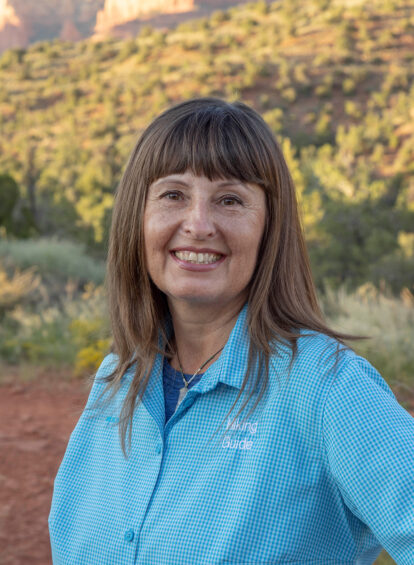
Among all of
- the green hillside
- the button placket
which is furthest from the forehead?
the green hillside

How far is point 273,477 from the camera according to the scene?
1468 millimetres

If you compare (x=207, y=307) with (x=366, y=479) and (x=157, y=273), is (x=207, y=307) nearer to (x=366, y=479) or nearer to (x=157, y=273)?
(x=157, y=273)

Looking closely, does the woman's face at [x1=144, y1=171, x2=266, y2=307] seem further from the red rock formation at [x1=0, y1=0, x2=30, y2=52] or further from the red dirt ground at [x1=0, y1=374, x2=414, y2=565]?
the red rock formation at [x1=0, y1=0, x2=30, y2=52]

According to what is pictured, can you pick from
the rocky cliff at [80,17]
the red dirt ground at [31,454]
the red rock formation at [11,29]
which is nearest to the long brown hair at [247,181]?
the red dirt ground at [31,454]

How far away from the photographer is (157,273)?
1.94 m

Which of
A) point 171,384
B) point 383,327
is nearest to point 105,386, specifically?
point 171,384

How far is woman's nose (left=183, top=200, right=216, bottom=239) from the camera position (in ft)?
5.74

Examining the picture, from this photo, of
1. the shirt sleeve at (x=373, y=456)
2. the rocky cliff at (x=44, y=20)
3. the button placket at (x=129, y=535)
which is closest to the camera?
the shirt sleeve at (x=373, y=456)

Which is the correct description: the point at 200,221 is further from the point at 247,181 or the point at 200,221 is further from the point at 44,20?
the point at 44,20

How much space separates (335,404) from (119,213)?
0.93 metres

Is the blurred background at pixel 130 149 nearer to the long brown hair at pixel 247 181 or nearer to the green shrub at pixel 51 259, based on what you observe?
the green shrub at pixel 51 259

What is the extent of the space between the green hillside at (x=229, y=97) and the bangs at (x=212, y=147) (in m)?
10.5

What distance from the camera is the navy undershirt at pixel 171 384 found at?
1874 mm

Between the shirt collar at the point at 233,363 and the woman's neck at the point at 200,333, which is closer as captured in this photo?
the shirt collar at the point at 233,363
